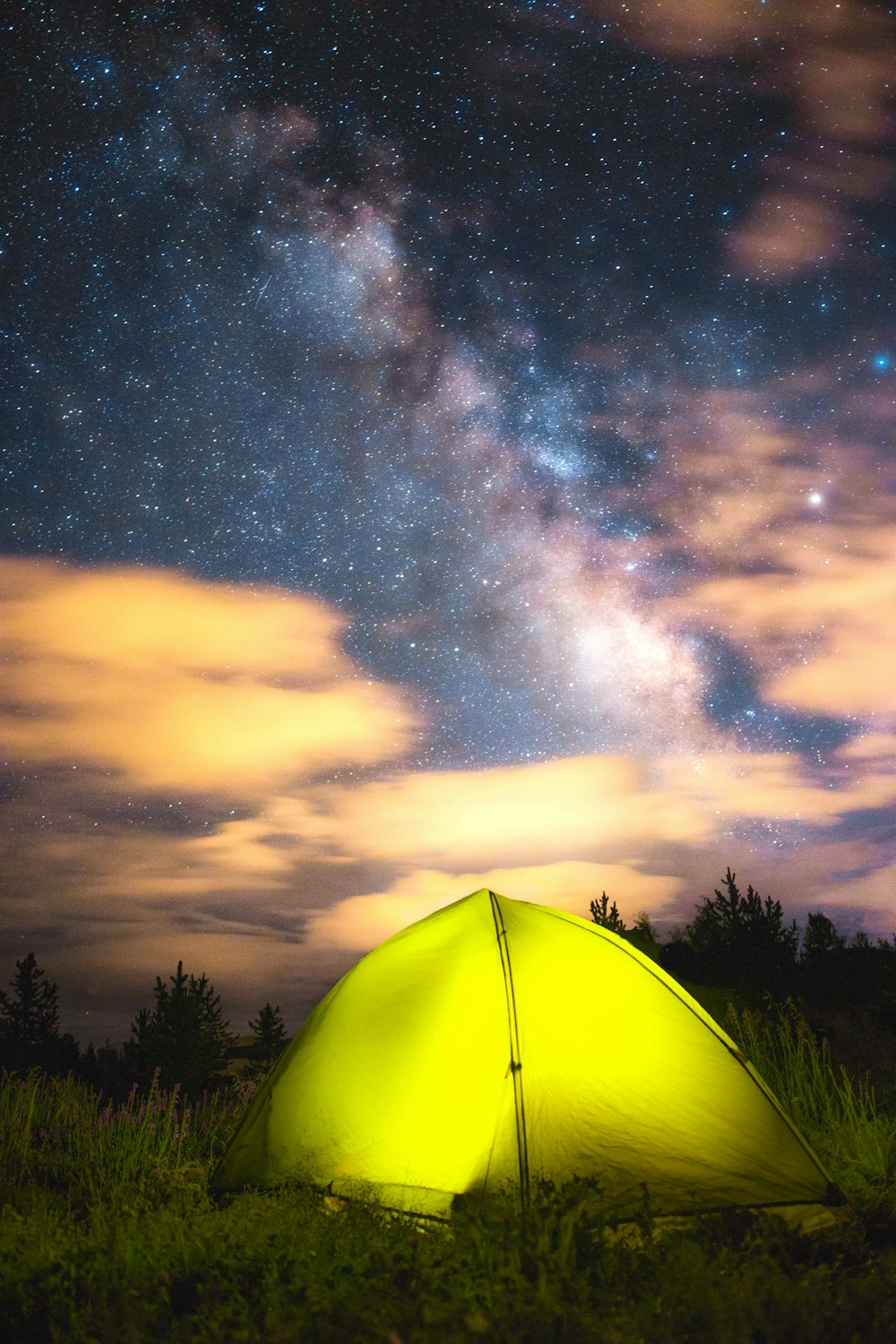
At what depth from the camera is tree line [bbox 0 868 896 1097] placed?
17000 millimetres

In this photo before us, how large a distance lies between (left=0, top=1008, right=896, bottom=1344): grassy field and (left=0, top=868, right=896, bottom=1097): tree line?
36.2ft

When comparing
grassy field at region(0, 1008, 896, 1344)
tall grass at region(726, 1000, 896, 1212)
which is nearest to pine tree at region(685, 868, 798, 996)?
tall grass at region(726, 1000, 896, 1212)

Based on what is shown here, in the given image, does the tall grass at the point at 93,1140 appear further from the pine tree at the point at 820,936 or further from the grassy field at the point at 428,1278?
the pine tree at the point at 820,936

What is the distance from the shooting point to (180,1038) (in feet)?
56.0

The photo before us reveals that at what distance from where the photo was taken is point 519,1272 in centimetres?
390

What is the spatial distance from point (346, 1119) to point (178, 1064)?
38.8ft

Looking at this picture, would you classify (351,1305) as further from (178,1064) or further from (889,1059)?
(178,1064)

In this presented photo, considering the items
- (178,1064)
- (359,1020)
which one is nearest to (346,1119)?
(359,1020)

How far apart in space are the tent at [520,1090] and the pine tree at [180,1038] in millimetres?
10721

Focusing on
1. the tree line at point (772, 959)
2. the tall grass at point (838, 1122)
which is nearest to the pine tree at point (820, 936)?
the tree line at point (772, 959)

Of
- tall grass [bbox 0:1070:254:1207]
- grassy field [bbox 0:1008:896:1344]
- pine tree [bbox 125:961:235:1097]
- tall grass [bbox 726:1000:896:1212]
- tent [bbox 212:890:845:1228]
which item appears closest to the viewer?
grassy field [bbox 0:1008:896:1344]

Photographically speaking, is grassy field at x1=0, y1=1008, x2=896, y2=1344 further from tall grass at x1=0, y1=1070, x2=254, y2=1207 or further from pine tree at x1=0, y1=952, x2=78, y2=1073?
pine tree at x1=0, y1=952, x2=78, y2=1073

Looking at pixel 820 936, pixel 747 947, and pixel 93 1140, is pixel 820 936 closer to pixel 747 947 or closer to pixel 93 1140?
pixel 747 947

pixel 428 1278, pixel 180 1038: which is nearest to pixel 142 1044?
pixel 180 1038
